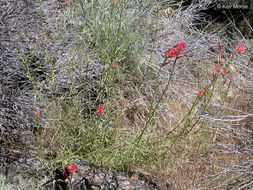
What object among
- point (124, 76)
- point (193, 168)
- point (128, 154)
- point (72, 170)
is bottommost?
point (193, 168)

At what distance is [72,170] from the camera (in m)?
1.66

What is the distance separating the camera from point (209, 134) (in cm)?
295

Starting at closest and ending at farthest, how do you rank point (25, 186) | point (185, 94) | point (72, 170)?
point (72, 170)
point (25, 186)
point (185, 94)

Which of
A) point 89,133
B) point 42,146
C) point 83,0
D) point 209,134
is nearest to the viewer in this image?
point 89,133

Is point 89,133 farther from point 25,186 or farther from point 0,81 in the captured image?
point 0,81

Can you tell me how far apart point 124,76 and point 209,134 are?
1.17 m

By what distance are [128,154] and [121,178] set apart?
23 centimetres

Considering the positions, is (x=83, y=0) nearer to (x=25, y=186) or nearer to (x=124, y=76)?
(x=124, y=76)

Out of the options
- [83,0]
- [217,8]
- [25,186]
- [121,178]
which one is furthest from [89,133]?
[217,8]

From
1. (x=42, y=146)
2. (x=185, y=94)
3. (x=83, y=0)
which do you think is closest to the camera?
(x=42, y=146)

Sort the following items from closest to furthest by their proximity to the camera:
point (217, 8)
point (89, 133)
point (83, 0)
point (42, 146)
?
point (89, 133) < point (42, 146) < point (83, 0) < point (217, 8)

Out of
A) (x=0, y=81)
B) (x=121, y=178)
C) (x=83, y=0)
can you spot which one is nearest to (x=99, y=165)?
(x=121, y=178)

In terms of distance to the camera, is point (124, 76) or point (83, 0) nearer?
point (124, 76)

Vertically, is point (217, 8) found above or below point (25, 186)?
above
